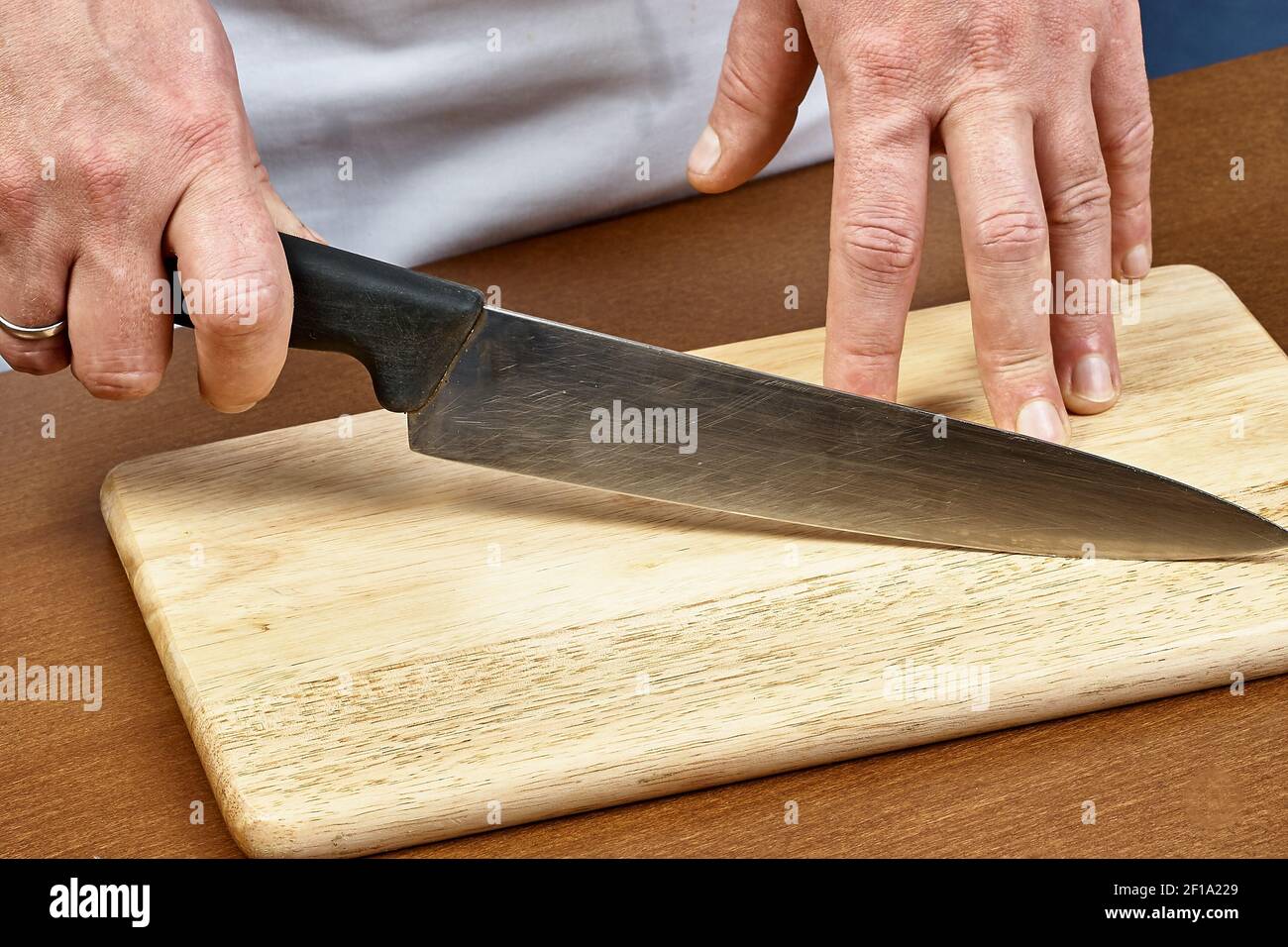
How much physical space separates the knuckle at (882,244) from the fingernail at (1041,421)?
0.42 ft

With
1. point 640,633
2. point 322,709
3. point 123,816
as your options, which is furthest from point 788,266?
point 123,816

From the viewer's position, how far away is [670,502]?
34.2 inches

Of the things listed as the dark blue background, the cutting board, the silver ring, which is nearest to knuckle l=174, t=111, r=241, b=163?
the silver ring

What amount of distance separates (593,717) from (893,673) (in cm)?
17

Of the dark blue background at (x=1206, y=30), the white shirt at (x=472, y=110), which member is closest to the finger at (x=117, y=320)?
the white shirt at (x=472, y=110)

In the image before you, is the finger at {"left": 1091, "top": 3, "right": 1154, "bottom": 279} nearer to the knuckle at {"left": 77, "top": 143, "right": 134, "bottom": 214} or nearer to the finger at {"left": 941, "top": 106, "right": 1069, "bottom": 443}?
the finger at {"left": 941, "top": 106, "right": 1069, "bottom": 443}

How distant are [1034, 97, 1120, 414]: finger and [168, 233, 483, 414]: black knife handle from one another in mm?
396

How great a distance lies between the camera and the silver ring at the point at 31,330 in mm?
782

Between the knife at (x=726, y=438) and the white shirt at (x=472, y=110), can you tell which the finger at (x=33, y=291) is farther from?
→ the white shirt at (x=472, y=110)

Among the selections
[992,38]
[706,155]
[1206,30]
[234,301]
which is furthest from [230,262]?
[1206,30]

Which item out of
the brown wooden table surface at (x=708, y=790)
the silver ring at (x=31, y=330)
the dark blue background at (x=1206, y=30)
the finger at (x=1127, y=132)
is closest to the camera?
the brown wooden table surface at (x=708, y=790)

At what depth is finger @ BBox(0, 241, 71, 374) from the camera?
76 cm
